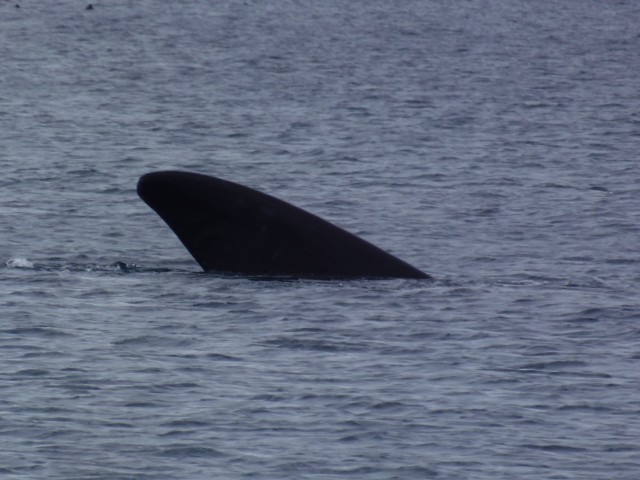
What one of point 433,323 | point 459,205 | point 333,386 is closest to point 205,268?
point 433,323

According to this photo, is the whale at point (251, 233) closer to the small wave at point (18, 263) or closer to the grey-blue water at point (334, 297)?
the grey-blue water at point (334, 297)

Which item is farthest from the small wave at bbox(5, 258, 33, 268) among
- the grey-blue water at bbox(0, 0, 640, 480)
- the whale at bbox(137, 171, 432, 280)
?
the whale at bbox(137, 171, 432, 280)

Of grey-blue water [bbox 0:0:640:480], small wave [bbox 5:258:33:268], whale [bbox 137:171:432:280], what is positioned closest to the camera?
grey-blue water [bbox 0:0:640:480]

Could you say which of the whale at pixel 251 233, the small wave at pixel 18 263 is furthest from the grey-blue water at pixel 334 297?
the whale at pixel 251 233

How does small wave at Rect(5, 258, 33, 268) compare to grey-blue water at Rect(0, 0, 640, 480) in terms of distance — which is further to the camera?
small wave at Rect(5, 258, 33, 268)

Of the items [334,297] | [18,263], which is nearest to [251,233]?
[334,297]

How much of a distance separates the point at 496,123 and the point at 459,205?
14.5m

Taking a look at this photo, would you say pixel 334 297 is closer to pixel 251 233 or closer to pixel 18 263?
pixel 251 233

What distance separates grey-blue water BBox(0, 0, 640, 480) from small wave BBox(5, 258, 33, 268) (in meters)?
0.04

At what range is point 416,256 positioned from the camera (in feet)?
65.6

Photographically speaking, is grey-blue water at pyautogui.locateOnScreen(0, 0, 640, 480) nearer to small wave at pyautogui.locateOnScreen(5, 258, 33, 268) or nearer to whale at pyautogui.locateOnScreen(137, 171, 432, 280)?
small wave at pyautogui.locateOnScreen(5, 258, 33, 268)

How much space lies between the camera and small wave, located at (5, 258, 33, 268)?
1802 cm

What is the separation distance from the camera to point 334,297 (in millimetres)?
15836

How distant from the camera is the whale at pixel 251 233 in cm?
1484
